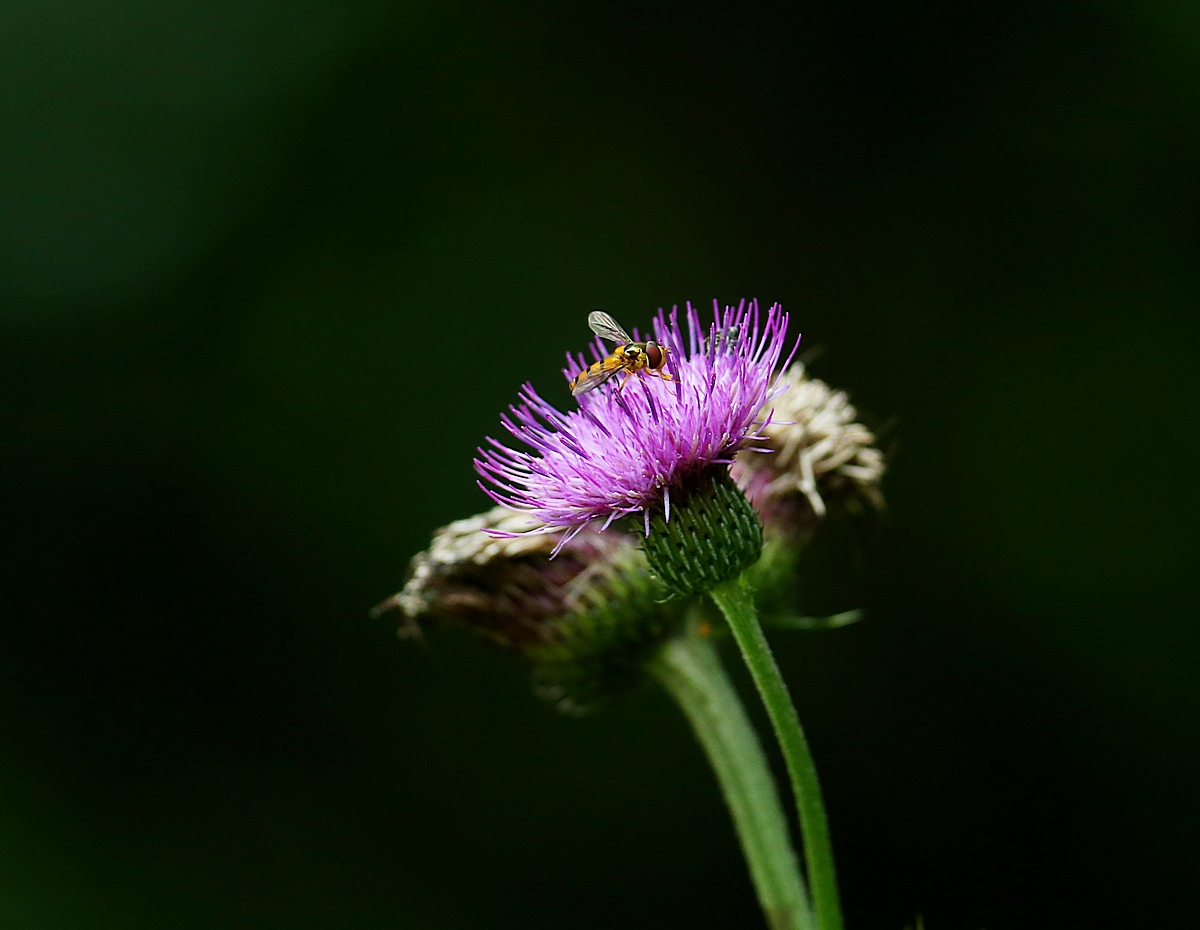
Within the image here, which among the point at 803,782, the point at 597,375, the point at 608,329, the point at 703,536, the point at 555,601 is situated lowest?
the point at 803,782

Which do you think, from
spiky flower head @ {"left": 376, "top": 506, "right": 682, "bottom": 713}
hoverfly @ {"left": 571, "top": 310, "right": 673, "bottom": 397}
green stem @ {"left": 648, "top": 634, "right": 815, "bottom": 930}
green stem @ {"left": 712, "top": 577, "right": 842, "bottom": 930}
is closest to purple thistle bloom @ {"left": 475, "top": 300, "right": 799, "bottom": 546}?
hoverfly @ {"left": 571, "top": 310, "right": 673, "bottom": 397}

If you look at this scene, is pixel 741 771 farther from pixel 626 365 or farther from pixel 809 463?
pixel 626 365

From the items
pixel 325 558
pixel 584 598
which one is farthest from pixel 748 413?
pixel 325 558

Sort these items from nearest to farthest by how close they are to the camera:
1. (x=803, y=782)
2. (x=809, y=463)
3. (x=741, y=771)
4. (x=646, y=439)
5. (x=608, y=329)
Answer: (x=803, y=782), (x=646, y=439), (x=608, y=329), (x=741, y=771), (x=809, y=463)

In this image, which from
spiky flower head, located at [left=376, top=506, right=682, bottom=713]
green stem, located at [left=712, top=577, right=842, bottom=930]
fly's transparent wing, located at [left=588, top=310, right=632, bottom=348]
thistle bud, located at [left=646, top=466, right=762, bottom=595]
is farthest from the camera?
spiky flower head, located at [left=376, top=506, right=682, bottom=713]

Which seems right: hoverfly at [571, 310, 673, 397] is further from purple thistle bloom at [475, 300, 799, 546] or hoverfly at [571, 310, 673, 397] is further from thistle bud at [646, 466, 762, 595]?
thistle bud at [646, 466, 762, 595]

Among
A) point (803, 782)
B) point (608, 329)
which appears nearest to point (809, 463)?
point (608, 329)
